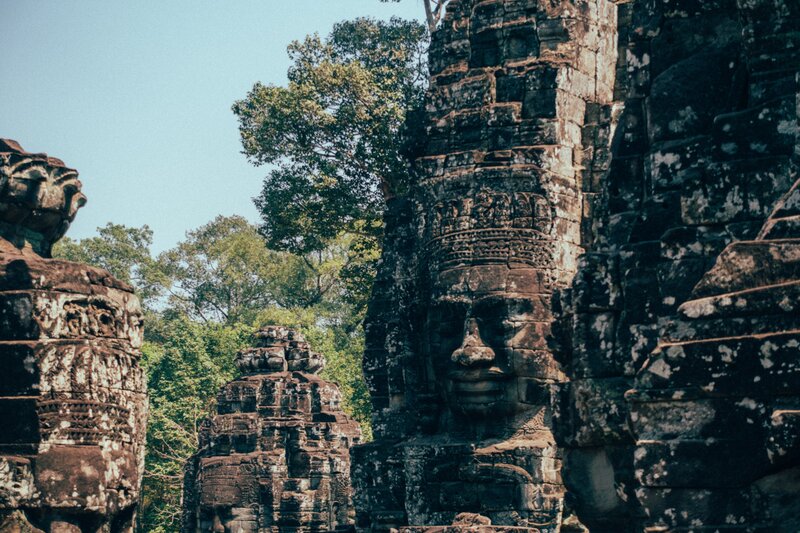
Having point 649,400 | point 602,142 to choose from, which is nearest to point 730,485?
point 649,400

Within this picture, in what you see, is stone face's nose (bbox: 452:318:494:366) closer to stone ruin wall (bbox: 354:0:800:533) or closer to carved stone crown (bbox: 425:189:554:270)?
stone ruin wall (bbox: 354:0:800:533)

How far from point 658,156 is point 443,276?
709 cm

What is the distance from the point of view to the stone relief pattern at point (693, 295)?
8227mm

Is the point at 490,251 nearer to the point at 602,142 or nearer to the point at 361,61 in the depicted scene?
the point at 602,142

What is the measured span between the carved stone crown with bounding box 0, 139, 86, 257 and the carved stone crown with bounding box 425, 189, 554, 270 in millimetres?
5745

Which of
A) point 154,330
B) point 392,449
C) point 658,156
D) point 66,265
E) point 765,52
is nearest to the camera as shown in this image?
point 765,52

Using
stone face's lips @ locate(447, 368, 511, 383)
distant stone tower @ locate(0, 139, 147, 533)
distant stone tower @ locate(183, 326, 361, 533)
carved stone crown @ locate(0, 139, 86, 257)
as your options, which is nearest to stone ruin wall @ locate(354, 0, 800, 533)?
stone face's lips @ locate(447, 368, 511, 383)

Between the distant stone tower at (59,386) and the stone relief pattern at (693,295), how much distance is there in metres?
3.68

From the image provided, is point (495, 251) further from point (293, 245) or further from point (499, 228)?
point (293, 245)

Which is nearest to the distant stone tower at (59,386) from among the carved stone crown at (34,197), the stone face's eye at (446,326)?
the carved stone crown at (34,197)

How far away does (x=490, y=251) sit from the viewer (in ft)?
58.1

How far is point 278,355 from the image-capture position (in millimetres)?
30453

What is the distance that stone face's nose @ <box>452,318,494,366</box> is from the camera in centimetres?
1727

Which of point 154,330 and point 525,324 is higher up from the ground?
point 154,330
